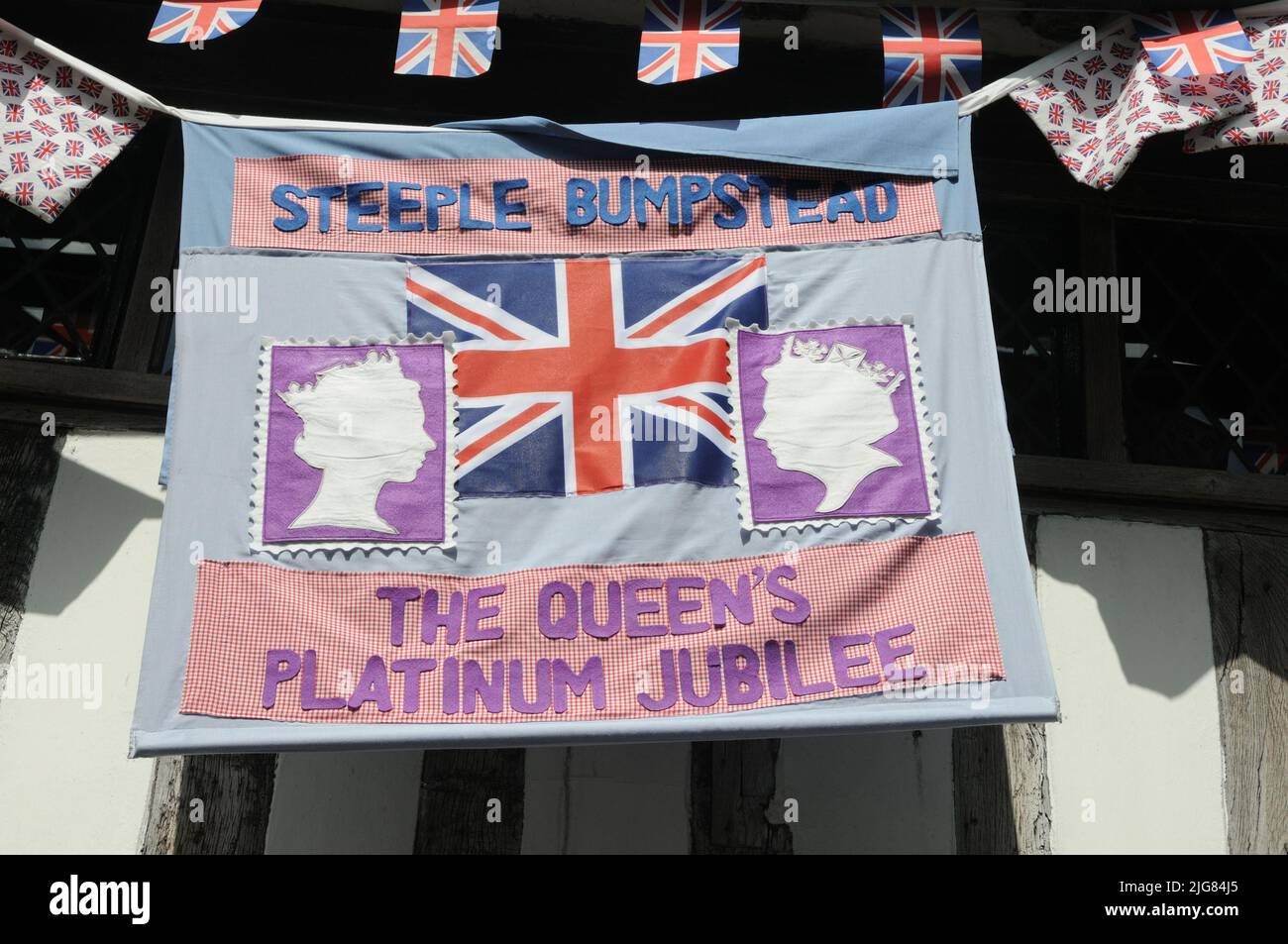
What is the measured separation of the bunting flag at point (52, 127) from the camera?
14.0 feet

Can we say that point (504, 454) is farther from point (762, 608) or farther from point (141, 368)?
point (141, 368)

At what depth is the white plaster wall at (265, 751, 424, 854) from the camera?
4301 millimetres

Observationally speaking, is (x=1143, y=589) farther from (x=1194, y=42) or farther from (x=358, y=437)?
(x=358, y=437)

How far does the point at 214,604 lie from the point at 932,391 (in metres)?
2.41

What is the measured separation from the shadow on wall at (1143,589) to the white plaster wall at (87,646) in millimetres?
3458

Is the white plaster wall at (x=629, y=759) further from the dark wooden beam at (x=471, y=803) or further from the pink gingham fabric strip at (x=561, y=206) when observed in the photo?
the pink gingham fabric strip at (x=561, y=206)

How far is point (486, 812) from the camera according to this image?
4.39 meters

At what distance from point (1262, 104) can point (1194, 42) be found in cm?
33

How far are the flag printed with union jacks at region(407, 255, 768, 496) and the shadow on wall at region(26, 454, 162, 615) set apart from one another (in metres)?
1.36

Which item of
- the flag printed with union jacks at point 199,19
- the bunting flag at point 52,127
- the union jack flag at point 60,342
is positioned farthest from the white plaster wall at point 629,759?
the flag printed with union jacks at point 199,19

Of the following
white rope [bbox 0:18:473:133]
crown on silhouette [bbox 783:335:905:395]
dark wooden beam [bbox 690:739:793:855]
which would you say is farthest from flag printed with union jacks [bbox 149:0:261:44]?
dark wooden beam [bbox 690:739:793:855]

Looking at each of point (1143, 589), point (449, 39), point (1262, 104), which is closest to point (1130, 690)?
point (1143, 589)

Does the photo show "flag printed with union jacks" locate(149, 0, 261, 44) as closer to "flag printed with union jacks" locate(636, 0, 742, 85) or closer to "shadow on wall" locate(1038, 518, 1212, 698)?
"flag printed with union jacks" locate(636, 0, 742, 85)

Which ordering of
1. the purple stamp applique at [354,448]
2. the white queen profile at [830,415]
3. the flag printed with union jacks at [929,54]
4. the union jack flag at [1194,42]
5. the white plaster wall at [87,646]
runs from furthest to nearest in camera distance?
1. the flag printed with union jacks at [929,54]
2. the union jack flag at [1194,42]
3. the white plaster wall at [87,646]
4. the white queen profile at [830,415]
5. the purple stamp applique at [354,448]
